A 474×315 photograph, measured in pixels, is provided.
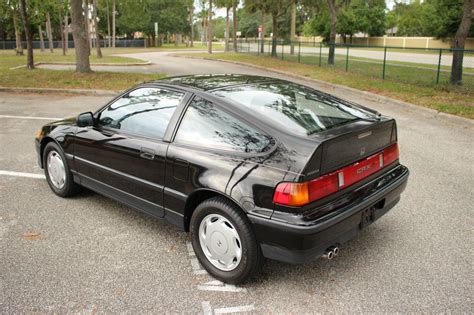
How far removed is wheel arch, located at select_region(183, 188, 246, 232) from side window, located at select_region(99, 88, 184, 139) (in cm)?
65

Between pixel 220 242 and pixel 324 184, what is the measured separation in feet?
2.94

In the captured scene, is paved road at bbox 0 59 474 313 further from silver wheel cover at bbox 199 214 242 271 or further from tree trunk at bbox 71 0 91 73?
tree trunk at bbox 71 0 91 73

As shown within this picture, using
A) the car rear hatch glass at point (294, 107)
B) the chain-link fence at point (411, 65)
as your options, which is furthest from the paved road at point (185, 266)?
the chain-link fence at point (411, 65)

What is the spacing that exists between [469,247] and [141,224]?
306 cm

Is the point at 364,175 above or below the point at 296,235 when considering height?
above

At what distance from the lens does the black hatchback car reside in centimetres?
295

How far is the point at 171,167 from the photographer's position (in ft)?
11.6

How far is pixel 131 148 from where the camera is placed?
3895 millimetres

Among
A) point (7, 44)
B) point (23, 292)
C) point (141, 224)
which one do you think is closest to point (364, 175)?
point (141, 224)

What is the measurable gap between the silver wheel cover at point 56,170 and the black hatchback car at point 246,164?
65 cm

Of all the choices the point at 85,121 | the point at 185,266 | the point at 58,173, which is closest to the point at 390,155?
the point at 185,266

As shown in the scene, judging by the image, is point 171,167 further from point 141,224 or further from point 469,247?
point 469,247

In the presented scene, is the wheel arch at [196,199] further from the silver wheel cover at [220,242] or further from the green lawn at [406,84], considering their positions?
the green lawn at [406,84]

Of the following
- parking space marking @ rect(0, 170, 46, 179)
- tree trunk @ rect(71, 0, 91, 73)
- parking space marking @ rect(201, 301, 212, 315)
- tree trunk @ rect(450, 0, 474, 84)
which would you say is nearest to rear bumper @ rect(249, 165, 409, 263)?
parking space marking @ rect(201, 301, 212, 315)
